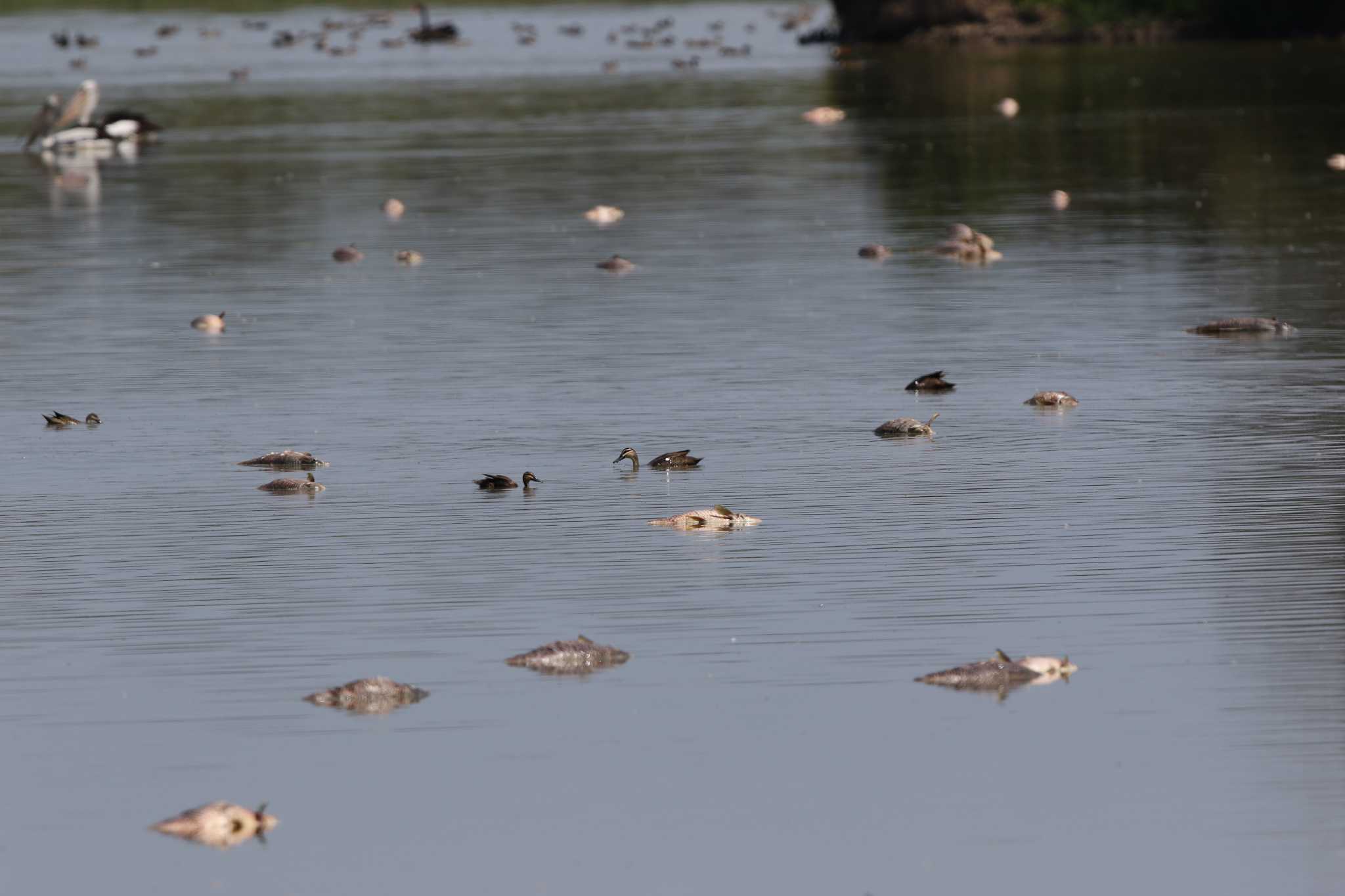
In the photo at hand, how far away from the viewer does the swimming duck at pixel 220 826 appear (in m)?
8.45

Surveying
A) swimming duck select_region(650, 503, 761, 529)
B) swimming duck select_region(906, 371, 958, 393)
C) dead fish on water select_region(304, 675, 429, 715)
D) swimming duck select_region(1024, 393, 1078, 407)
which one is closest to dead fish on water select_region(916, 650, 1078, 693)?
dead fish on water select_region(304, 675, 429, 715)

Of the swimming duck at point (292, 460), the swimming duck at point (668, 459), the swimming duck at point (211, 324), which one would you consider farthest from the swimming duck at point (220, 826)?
the swimming duck at point (211, 324)

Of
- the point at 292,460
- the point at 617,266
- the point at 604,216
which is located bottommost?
the point at 292,460

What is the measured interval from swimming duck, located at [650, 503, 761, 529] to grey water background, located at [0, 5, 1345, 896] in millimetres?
115

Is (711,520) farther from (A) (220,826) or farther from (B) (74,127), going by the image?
(B) (74,127)

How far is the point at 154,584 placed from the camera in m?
12.4

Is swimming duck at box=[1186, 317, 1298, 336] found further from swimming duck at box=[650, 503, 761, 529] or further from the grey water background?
swimming duck at box=[650, 503, 761, 529]

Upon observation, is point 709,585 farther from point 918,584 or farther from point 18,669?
point 18,669

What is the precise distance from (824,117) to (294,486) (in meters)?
35.6

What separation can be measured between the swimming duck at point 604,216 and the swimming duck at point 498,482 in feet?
55.8

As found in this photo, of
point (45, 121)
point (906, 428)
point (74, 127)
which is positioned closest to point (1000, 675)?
point (906, 428)

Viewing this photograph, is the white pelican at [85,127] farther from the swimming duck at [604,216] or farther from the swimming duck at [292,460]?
the swimming duck at [292,460]

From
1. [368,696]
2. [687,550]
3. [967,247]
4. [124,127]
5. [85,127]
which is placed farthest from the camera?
[124,127]

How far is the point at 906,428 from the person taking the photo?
1648 centimetres
